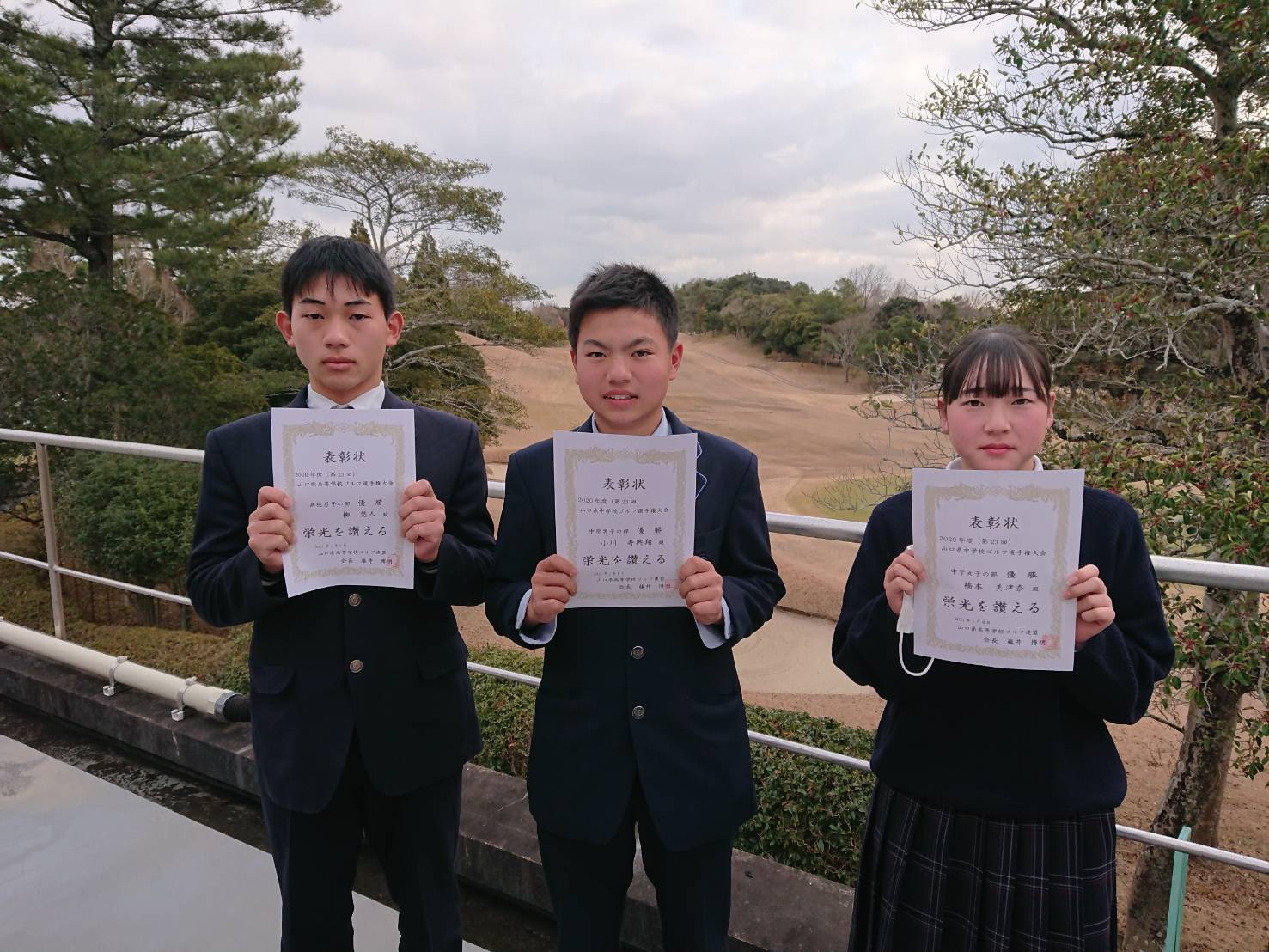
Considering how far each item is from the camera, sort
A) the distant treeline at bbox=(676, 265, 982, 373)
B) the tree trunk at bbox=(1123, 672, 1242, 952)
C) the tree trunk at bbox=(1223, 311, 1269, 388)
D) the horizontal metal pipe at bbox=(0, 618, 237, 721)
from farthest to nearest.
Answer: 1. the distant treeline at bbox=(676, 265, 982, 373)
2. the tree trunk at bbox=(1123, 672, 1242, 952)
3. the tree trunk at bbox=(1223, 311, 1269, 388)
4. the horizontal metal pipe at bbox=(0, 618, 237, 721)

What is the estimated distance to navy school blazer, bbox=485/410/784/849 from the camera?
1.51 meters

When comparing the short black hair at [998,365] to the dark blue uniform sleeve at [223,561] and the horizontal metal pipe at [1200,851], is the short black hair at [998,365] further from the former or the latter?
the dark blue uniform sleeve at [223,561]

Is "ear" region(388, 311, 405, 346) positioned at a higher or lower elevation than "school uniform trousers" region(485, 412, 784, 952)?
higher

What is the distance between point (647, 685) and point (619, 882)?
42 cm

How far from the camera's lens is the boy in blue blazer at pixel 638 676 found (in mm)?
1514

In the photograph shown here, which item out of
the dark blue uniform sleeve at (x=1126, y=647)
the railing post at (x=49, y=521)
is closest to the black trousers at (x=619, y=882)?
the dark blue uniform sleeve at (x=1126, y=647)

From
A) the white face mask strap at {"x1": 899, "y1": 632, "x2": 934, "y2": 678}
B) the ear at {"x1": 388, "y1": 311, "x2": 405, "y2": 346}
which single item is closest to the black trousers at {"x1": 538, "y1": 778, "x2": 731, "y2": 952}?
the white face mask strap at {"x1": 899, "y1": 632, "x2": 934, "y2": 678}

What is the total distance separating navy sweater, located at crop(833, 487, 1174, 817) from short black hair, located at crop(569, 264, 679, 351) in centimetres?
66

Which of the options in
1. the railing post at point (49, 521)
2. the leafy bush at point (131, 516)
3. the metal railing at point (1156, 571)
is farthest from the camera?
the leafy bush at point (131, 516)

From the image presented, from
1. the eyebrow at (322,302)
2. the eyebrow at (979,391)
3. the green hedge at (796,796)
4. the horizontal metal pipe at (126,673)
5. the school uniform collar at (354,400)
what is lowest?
the green hedge at (796,796)

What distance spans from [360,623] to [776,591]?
0.83m

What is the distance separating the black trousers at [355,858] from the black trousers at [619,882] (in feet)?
0.93

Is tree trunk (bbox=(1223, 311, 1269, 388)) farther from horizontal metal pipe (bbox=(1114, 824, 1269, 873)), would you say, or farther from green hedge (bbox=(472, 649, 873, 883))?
horizontal metal pipe (bbox=(1114, 824, 1269, 873))

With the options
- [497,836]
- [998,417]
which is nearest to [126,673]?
[497,836]
